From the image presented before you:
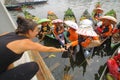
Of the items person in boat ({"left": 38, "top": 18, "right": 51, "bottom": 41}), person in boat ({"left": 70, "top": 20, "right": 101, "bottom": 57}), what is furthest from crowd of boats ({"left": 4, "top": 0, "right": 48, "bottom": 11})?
person in boat ({"left": 70, "top": 20, "right": 101, "bottom": 57})

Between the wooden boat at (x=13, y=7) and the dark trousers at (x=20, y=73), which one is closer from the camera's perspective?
the dark trousers at (x=20, y=73)

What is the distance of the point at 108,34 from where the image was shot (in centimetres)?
991

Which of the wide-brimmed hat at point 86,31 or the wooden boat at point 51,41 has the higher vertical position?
the wide-brimmed hat at point 86,31

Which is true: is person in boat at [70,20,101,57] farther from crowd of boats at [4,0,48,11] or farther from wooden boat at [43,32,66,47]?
crowd of boats at [4,0,48,11]

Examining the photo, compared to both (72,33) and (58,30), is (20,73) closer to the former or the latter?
(72,33)

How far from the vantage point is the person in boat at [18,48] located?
3.00m

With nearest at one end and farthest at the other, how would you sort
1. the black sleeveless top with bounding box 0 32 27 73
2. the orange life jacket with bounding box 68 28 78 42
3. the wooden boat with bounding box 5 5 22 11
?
the black sleeveless top with bounding box 0 32 27 73, the orange life jacket with bounding box 68 28 78 42, the wooden boat with bounding box 5 5 22 11

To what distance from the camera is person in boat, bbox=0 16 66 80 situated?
3.00 m

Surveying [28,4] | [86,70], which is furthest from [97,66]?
[28,4]

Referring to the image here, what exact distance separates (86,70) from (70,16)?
18.5 feet

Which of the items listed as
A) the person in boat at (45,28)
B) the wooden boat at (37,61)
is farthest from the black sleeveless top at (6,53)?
the person in boat at (45,28)

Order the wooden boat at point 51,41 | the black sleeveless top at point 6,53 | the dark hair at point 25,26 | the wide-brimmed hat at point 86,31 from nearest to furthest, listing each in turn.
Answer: the black sleeveless top at point 6,53
the dark hair at point 25,26
the wide-brimmed hat at point 86,31
the wooden boat at point 51,41

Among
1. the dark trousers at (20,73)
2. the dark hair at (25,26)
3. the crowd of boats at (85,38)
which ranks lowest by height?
the crowd of boats at (85,38)

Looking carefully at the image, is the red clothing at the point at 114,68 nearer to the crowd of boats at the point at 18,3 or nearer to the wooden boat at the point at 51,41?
the wooden boat at the point at 51,41
